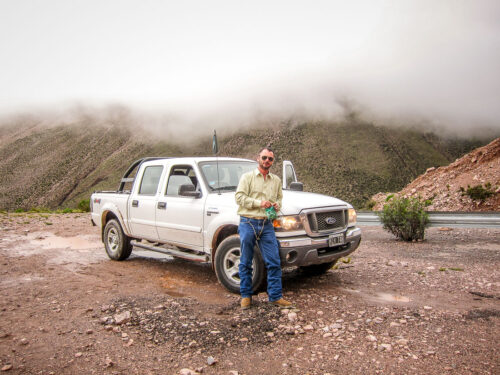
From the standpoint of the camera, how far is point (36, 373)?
3.15 m

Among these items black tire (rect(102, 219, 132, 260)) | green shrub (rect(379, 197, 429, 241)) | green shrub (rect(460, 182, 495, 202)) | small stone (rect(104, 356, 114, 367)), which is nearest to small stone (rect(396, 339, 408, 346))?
small stone (rect(104, 356, 114, 367))

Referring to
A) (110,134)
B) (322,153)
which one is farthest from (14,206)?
(322,153)

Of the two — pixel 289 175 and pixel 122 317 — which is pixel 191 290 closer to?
pixel 122 317

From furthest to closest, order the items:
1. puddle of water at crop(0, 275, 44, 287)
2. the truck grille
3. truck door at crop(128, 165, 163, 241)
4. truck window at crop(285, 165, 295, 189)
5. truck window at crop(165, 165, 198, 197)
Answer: truck window at crop(285, 165, 295, 189), truck door at crop(128, 165, 163, 241), truck window at crop(165, 165, 198, 197), puddle of water at crop(0, 275, 44, 287), the truck grille

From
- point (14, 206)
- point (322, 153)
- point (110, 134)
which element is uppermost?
point (110, 134)

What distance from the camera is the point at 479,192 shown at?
720 inches

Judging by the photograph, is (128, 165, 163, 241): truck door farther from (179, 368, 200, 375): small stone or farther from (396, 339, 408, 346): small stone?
(396, 339, 408, 346): small stone

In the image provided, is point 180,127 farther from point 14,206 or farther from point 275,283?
point 275,283

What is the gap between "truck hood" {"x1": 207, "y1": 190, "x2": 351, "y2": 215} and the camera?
196 inches

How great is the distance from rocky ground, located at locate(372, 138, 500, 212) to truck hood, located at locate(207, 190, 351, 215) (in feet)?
42.1

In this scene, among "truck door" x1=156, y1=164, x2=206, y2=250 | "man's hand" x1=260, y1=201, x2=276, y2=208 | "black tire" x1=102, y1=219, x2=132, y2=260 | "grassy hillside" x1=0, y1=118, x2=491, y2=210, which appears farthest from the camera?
"grassy hillside" x1=0, y1=118, x2=491, y2=210

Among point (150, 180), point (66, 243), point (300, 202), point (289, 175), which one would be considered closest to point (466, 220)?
point (289, 175)

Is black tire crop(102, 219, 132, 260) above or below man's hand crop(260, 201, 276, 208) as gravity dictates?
below

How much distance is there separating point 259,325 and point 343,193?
46.6 m
